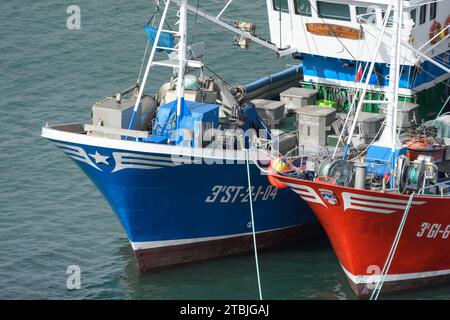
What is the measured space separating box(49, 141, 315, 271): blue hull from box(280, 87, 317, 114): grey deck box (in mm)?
3737

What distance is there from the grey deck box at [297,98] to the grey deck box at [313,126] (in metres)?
2.31

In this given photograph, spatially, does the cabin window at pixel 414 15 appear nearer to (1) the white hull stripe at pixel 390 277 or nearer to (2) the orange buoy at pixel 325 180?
(2) the orange buoy at pixel 325 180

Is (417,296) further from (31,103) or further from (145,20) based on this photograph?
(145,20)

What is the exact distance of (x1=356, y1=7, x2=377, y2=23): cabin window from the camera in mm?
33531

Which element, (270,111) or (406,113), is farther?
(270,111)

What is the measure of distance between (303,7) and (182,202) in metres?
7.52

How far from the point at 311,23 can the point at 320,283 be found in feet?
25.9

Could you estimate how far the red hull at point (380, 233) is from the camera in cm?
2870

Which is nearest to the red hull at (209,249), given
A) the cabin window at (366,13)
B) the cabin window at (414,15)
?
the cabin window at (366,13)

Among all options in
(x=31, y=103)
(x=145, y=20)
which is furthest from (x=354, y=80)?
(x=145, y=20)

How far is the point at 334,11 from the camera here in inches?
1357

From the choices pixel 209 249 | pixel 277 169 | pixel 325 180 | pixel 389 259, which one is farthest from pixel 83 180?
pixel 389 259

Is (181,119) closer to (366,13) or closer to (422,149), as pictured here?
(422,149)

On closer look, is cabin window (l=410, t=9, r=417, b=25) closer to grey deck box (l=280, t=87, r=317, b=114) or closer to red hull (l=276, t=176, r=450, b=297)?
grey deck box (l=280, t=87, r=317, b=114)
